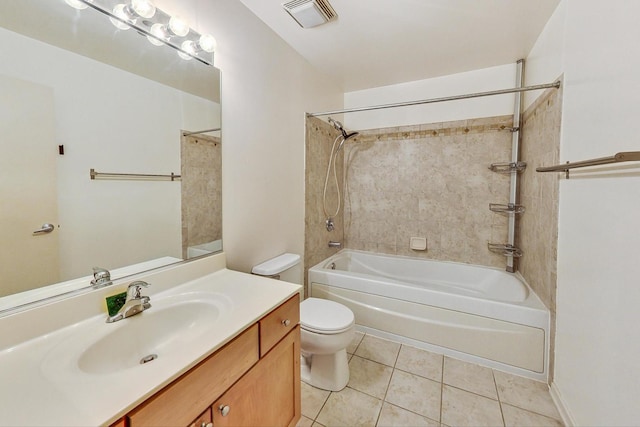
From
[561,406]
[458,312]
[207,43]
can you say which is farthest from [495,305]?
[207,43]

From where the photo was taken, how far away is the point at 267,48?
1804mm

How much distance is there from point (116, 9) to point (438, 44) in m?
2.13

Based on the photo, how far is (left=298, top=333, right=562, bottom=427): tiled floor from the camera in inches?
54.1

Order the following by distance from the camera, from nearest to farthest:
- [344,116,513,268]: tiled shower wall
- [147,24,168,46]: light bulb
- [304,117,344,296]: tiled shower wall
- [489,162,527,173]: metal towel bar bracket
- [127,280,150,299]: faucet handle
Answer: [127,280,150,299]: faucet handle
[147,24,168,46]: light bulb
[489,162,527,173]: metal towel bar bracket
[304,117,344,296]: tiled shower wall
[344,116,513,268]: tiled shower wall

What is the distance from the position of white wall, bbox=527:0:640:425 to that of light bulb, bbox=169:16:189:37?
1795 mm

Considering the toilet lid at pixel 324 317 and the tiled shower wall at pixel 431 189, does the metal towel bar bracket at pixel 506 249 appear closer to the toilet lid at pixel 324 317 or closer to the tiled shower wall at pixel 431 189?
the tiled shower wall at pixel 431 189

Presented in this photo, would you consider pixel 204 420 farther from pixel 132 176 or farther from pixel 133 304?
pixel 132 176

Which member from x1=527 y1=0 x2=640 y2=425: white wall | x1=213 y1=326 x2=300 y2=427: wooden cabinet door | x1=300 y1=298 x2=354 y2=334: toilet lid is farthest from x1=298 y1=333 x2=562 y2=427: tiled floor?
x1=300 y1=298 x2=354 y2=334: toilet lid

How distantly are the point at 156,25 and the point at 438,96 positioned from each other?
8.19 feet

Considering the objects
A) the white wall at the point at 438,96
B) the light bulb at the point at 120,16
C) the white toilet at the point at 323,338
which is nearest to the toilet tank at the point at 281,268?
the white toilet at the point at 323,338

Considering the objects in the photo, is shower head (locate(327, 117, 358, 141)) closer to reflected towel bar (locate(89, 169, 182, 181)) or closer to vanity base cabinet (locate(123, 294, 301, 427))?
reflected towel bar (locate(89, 169, 182, 181))

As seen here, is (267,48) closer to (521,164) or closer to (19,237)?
(19,237)

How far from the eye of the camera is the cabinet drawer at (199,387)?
1.97ft

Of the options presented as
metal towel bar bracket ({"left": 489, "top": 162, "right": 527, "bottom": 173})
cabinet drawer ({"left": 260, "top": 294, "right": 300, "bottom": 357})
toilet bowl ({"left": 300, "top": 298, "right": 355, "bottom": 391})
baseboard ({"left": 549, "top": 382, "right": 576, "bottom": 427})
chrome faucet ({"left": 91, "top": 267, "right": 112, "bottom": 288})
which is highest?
metal towel bar bracket ({"left": 489, "top": 162, "right": 527, "bottom": 173})
